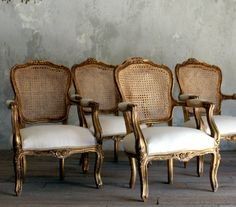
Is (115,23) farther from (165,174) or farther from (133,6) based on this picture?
(165,174)

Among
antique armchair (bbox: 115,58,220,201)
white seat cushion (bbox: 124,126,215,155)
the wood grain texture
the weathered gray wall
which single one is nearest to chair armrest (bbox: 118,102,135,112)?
antique armchair (bbox: 115,58,220,201)

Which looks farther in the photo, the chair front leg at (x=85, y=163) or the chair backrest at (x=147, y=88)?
the chair front leg at (x=85, y=163)

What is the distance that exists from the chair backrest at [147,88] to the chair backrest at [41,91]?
561 mm

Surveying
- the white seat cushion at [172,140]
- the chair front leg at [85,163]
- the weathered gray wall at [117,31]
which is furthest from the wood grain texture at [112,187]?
the weathered gray wall at [117,31]

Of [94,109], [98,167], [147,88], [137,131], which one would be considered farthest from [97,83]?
[137,131]

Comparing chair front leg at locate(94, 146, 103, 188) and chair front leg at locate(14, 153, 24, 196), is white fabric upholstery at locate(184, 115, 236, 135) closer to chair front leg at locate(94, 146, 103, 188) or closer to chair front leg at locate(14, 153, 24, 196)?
chair front leg at locate(94, 146, 103, 188)

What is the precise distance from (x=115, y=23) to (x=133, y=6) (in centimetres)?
28

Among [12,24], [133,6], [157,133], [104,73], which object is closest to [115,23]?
[133,6]

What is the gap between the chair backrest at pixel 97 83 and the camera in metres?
4.31

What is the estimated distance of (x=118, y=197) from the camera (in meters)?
3.14

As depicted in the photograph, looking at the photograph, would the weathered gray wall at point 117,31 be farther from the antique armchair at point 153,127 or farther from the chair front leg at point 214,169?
the chair front leg at point 214,169

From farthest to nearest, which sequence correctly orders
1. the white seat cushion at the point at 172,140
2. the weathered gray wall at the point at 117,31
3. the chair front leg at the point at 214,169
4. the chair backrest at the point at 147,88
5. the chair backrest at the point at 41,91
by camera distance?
the weathered gray wall at the point at 117,31 → the chair backrest at the point at 41,91 → the chair backrest at the point at 147,88 → the chair front leg at the point at 214,169 → the white seat cushion at the point at 172,140

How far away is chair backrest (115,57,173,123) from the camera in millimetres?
3580

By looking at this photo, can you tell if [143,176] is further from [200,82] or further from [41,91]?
[200,82]
